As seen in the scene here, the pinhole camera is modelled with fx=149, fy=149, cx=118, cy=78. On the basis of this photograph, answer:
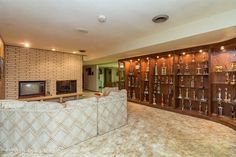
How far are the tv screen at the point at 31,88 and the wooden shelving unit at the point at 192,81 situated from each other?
4.27 meters

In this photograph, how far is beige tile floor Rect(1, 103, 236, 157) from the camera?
8.27 ft

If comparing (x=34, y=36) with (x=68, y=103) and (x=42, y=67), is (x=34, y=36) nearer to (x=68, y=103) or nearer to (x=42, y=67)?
(x=42, y=67)

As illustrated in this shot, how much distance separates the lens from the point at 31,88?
659 cm

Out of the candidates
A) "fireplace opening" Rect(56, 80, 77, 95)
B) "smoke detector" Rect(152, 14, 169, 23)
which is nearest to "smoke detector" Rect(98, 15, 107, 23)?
"smoke detector" Rect(152, 14, 169, 23)

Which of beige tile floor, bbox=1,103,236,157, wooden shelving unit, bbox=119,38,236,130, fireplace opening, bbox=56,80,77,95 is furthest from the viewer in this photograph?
fireplace opening, bbox=56,80,77,95

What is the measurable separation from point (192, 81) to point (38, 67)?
20.9 ft

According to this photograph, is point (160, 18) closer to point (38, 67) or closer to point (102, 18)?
point (102, 18)

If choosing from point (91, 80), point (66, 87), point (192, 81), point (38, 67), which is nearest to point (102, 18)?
point (192, 81)

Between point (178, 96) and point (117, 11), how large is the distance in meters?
4.08

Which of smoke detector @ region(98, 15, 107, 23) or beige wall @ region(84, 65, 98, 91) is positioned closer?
smoke detector @ region(98, 15, 107, 23)

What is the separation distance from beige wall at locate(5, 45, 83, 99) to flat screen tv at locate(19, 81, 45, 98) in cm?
17

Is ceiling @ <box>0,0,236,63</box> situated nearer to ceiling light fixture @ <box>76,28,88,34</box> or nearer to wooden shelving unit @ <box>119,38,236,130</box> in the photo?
ceiling light fixture @ <box>76,28,88,34</box>

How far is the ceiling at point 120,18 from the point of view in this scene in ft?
8.50

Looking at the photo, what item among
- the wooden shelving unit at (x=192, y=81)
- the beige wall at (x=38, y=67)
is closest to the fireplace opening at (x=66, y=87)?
the beige wall at (x=38, y=67)
